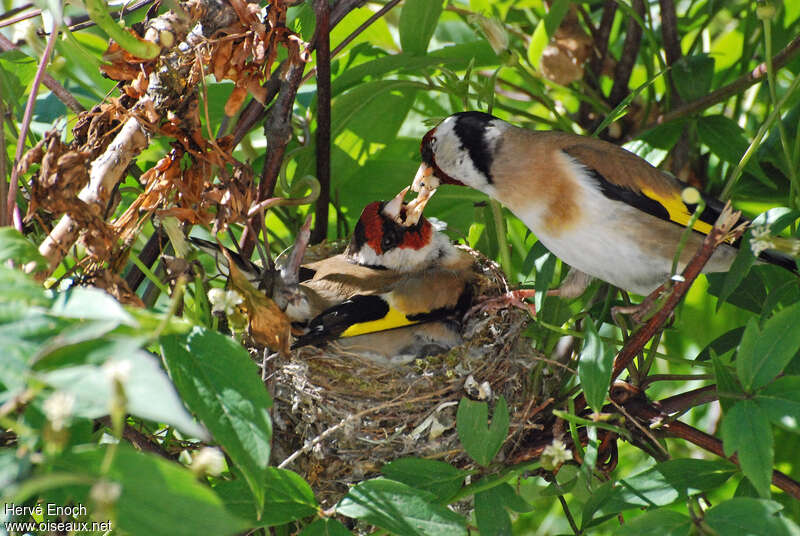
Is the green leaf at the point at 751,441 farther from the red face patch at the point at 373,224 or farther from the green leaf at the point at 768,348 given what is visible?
the red face patch at the point at 373,224

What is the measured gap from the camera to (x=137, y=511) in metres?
0.96

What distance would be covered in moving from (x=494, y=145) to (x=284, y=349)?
1.06m

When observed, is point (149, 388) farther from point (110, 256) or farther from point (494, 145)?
point (494, 145)

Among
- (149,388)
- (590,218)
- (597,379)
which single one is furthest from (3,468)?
(590,218)

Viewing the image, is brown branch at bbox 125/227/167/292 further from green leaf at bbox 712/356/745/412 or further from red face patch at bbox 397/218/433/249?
green leaf at bbox 712/356/745/412

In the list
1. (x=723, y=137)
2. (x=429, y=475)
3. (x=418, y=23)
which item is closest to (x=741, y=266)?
(x=429, y=475)

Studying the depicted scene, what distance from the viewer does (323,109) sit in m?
2.30

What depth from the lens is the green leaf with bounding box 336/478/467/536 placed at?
1522 millimetres

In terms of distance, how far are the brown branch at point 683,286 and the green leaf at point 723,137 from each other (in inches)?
36.6

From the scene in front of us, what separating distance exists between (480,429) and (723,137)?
1429 millimetres

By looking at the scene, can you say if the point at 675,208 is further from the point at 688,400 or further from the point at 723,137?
the point at 688,400

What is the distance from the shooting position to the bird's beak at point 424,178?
265cm

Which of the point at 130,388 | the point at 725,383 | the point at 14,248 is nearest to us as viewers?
the point at 130,388

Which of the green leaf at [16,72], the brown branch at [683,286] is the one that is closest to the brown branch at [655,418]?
the brown branch at [683,286]
